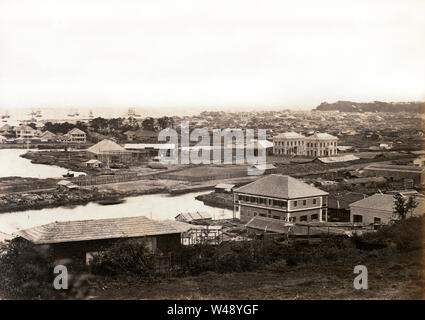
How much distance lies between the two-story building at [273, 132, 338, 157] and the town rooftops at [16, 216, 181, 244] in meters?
1.90

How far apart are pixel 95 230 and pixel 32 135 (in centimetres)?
166

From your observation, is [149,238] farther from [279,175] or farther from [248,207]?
[279,175]

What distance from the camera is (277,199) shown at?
7887mm

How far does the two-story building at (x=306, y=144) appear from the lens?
8023mm

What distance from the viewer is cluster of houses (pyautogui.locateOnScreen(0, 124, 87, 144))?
7559 mm

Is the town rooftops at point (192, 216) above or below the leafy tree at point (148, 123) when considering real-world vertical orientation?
below

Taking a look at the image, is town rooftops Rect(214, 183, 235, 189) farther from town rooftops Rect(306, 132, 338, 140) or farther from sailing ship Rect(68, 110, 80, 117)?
sailing ship Rect(68, 110, 80, 117)

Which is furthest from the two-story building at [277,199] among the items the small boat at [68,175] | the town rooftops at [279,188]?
the small boat at [68,175]

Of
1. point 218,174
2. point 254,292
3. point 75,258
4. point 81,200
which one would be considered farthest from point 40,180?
point 254,292

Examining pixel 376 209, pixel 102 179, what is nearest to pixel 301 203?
pixel 376 209

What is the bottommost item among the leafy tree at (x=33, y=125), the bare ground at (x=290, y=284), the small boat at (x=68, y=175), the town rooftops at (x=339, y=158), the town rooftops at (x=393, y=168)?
the bare ground at (x=290, y=284)

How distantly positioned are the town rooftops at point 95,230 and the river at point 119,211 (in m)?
0.08

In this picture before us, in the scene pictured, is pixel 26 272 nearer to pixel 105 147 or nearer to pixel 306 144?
pixel 105 147

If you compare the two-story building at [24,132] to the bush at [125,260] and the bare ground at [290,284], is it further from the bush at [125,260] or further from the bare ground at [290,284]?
the bare ground at [290,284]
